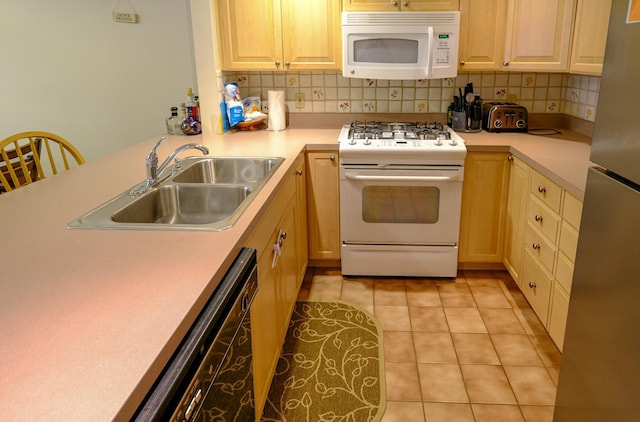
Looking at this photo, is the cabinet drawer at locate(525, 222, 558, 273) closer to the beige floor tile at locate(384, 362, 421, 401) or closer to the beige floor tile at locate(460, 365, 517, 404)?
the beige floor tile at locate(460, 365, 517, 404)

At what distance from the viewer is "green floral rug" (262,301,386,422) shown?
1.94 meters

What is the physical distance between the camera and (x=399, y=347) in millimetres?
2350

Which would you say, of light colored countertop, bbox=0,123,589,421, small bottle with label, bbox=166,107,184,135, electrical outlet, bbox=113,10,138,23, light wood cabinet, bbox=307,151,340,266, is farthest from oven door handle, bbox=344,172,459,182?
electrical outlet, bbox=113,10,138,23

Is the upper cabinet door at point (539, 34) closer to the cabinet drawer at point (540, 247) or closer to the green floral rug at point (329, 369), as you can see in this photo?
the cabinet drawer at point (540, 247)

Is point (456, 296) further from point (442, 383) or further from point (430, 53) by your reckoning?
point (430, 53)

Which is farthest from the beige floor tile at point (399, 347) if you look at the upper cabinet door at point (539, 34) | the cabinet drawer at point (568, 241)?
the upper cabinet door at point (539, 34)

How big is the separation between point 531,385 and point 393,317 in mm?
763

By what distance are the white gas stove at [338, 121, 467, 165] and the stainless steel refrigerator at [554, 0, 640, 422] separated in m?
1.38

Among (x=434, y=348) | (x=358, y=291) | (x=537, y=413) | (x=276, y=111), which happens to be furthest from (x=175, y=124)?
(x=537, y=413)

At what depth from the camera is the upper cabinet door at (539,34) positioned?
106 inches

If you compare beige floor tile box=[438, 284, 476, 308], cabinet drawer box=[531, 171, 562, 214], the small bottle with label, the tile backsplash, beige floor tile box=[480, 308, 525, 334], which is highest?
the tile backsplash

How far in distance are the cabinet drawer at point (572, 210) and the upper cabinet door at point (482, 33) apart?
47.1 inches

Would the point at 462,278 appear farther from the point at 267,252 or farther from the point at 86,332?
the point at 86,332

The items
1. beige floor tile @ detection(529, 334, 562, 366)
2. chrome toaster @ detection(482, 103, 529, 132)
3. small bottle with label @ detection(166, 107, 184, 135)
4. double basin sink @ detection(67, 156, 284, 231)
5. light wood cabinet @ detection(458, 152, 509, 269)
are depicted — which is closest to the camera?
double basin sink @ detection(67, 156, 284, 231)
